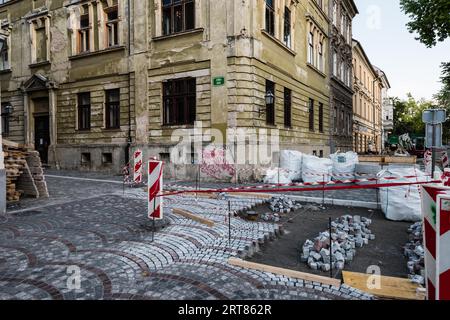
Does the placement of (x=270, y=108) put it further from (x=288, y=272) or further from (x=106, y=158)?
(x=288, y=272)

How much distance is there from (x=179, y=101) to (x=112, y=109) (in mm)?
4419

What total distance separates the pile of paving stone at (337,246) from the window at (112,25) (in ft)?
48.3

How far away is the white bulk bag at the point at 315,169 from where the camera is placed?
12.1 m

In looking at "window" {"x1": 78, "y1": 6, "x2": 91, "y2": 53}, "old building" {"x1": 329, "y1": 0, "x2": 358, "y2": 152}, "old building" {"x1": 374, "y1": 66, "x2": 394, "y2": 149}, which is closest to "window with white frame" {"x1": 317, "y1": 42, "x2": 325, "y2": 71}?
"old building" {"x1": 329, "y1": 0, "x2": 358, "y2": 152}

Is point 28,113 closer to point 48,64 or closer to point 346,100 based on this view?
point 48,64

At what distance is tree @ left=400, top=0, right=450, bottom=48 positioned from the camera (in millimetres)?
18188

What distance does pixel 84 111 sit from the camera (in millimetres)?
16938

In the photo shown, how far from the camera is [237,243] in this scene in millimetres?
4562

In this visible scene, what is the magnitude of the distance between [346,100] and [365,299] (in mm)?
27506

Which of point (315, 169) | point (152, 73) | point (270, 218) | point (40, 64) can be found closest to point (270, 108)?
point (315, 169)

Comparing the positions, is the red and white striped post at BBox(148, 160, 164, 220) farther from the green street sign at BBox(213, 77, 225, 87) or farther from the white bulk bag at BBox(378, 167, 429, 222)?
the green street sign at BBox(213, 77, 225, 87)

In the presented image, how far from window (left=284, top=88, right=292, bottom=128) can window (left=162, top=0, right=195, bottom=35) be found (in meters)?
5.88

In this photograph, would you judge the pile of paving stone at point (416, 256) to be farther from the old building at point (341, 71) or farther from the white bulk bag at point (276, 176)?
the old building at point (341, 71)

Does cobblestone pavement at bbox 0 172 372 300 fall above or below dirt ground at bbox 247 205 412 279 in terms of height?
above
